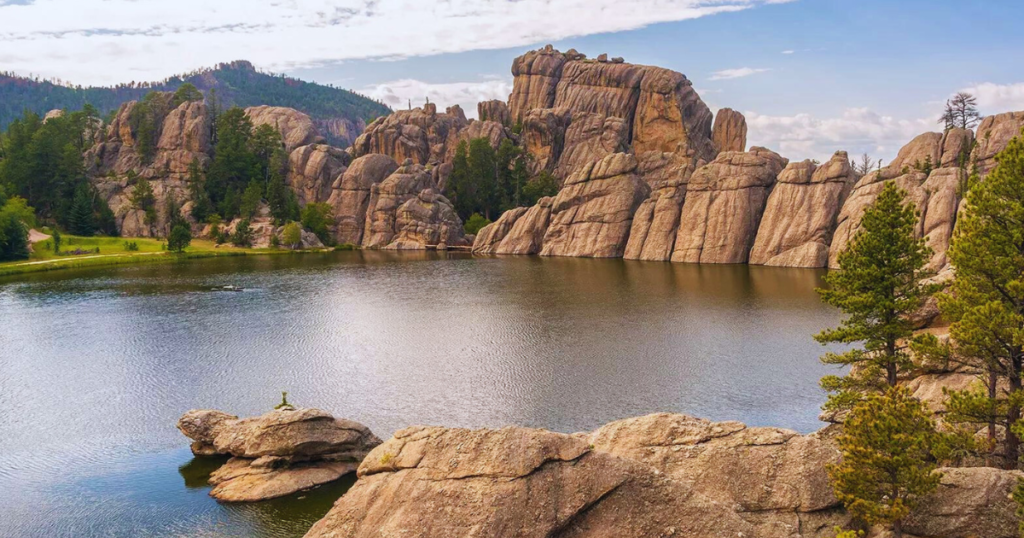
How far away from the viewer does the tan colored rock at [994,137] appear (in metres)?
99.8

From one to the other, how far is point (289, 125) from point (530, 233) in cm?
8013

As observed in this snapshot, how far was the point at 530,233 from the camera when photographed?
484ft

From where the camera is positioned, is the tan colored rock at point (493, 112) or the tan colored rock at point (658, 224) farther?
the tan colored rock at point (493, 112)

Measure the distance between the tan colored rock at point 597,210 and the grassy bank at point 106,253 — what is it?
5508 cm

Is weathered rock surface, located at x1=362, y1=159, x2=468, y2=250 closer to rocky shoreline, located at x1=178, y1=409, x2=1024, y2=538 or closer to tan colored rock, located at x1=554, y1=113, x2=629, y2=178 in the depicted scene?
tan colored rock, located at x1=554, y1=113, x2=629, y2=178

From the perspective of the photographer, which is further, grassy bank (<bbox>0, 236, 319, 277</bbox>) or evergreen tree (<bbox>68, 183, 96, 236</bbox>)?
evergreen tree (<bbox>68, 183, 96, 236</bbox>)

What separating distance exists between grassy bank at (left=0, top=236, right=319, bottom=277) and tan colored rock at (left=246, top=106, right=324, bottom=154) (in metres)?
43.1

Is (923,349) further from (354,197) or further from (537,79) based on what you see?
(537,79)

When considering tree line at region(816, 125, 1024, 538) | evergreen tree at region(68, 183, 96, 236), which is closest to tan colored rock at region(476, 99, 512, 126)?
evergreen tree at region(68, 183, 96, 236)

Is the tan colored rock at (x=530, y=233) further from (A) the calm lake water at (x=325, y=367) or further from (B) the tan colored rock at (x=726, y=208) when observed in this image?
(A) the calm lake water at (x=325, y=367)

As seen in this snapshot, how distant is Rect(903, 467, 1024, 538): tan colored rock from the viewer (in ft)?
68.1

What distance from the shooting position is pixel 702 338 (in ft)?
197

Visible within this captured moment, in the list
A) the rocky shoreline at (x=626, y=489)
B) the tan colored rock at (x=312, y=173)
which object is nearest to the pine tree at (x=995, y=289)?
the rocky shoreline at (x=626, y=489)

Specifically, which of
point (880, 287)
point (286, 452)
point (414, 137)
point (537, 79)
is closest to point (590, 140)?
point (537, 79)
